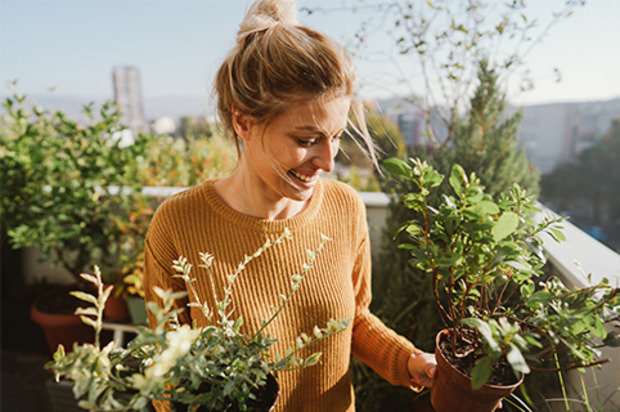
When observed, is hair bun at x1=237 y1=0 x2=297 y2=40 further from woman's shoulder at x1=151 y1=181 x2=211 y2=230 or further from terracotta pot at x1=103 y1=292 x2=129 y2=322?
terracotta pot at x1=103 y1=292 x2=129 y2=322

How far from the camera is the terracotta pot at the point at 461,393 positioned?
1.87ft

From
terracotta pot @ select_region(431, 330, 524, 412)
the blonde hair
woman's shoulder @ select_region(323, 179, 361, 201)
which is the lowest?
terracotta pot @ select_region(431, 330, 524, 412)

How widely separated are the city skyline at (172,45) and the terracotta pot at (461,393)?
74 centimetres

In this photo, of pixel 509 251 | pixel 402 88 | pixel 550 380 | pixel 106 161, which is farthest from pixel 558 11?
pixel 106 161

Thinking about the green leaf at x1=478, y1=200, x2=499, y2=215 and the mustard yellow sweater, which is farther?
the mustard yellow sweater

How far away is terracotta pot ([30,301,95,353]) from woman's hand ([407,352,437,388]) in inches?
85.6

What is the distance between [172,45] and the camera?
22.0 meters

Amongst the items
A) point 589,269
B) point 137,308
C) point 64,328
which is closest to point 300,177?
point 589,269

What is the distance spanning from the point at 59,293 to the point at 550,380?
2969 millimetres

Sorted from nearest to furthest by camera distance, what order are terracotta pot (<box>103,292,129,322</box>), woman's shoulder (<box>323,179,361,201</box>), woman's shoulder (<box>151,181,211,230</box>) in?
woman's shoulder (<box>151,181,211,230</box>), woman's shoulder (<box>323,179,361,201</box>), terracotta pot (<box>103,292,129,322</box>)

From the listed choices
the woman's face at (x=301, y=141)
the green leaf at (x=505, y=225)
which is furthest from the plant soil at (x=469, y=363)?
the woman's face at (x=301, y=141)

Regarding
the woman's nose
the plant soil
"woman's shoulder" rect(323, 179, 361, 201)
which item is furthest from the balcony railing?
"woman's shoulder" rect(323, 179, 361, 201)

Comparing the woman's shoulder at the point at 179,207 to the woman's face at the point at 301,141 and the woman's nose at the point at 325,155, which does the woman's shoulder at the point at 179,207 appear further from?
the woman's nose at the point at 325,155

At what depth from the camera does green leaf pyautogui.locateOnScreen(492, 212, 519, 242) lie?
485mm
